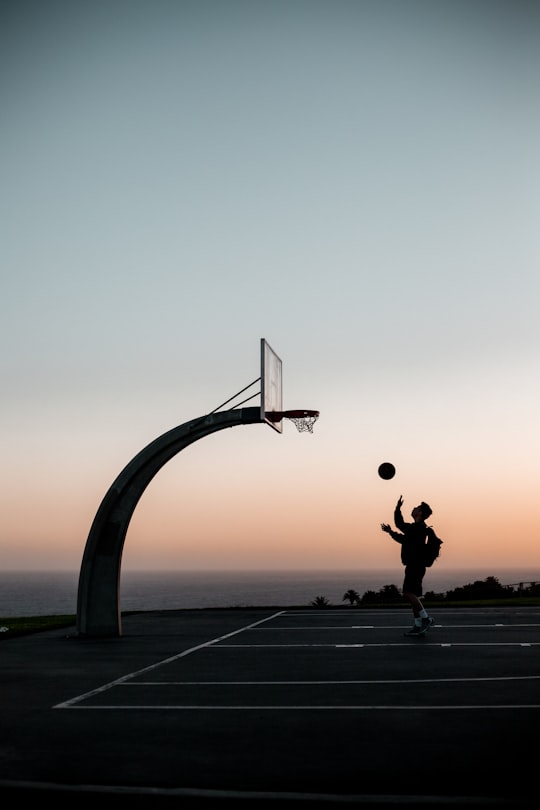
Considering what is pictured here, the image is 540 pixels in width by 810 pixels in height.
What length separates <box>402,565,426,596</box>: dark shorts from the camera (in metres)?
14.1

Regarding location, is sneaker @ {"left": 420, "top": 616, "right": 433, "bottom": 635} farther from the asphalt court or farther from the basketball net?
the basketball net

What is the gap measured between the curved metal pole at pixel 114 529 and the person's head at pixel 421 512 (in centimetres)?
381

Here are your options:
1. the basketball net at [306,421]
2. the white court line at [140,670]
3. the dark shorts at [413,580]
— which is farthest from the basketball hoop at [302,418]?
the dark shorts at [413,580]

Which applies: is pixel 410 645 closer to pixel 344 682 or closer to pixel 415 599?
pixel 415 599

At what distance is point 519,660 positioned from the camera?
10.8 meters

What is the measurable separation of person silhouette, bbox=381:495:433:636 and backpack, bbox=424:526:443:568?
5 cm

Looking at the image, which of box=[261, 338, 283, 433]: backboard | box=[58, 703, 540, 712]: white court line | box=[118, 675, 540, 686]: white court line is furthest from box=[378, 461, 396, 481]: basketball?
box=[58, 703, 540, 712]: white court line

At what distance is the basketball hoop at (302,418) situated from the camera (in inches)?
755

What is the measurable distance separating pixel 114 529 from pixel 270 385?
4316 mm

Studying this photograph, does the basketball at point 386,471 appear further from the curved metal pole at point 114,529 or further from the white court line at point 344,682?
the white court line at point 344,682

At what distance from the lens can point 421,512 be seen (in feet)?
47.2
